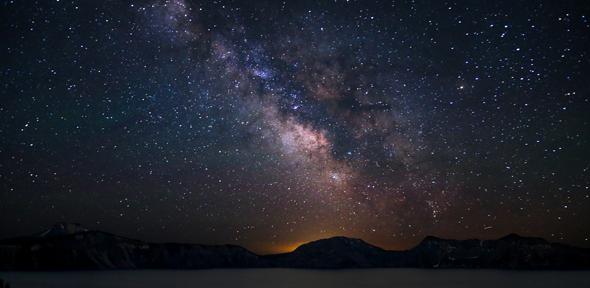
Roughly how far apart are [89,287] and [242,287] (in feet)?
125

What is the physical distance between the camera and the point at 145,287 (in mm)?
112000

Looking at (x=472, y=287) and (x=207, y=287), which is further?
(x=472, y=287)

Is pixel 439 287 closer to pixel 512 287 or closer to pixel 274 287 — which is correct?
pixel 512 287

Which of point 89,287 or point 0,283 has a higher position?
point 0,283

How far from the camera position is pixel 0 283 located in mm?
34906

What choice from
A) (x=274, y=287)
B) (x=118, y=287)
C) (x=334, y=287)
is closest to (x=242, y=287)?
(x=274, y=287)

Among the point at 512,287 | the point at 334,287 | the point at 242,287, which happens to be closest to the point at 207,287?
the point at 242,287

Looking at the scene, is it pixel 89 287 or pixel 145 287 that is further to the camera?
pixel 145 287

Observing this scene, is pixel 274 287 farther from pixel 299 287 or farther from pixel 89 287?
pixel 89 287

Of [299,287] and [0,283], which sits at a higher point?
[0,283]

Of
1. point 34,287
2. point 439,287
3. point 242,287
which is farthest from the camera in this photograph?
point 439,287

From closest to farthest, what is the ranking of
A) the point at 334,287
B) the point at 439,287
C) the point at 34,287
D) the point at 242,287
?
the point at 34,287 < the point at 242,287 < the point at 334,287 < the point at 439,287

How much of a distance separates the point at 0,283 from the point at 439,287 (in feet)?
388

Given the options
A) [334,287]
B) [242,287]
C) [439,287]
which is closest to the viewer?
[242,287]
